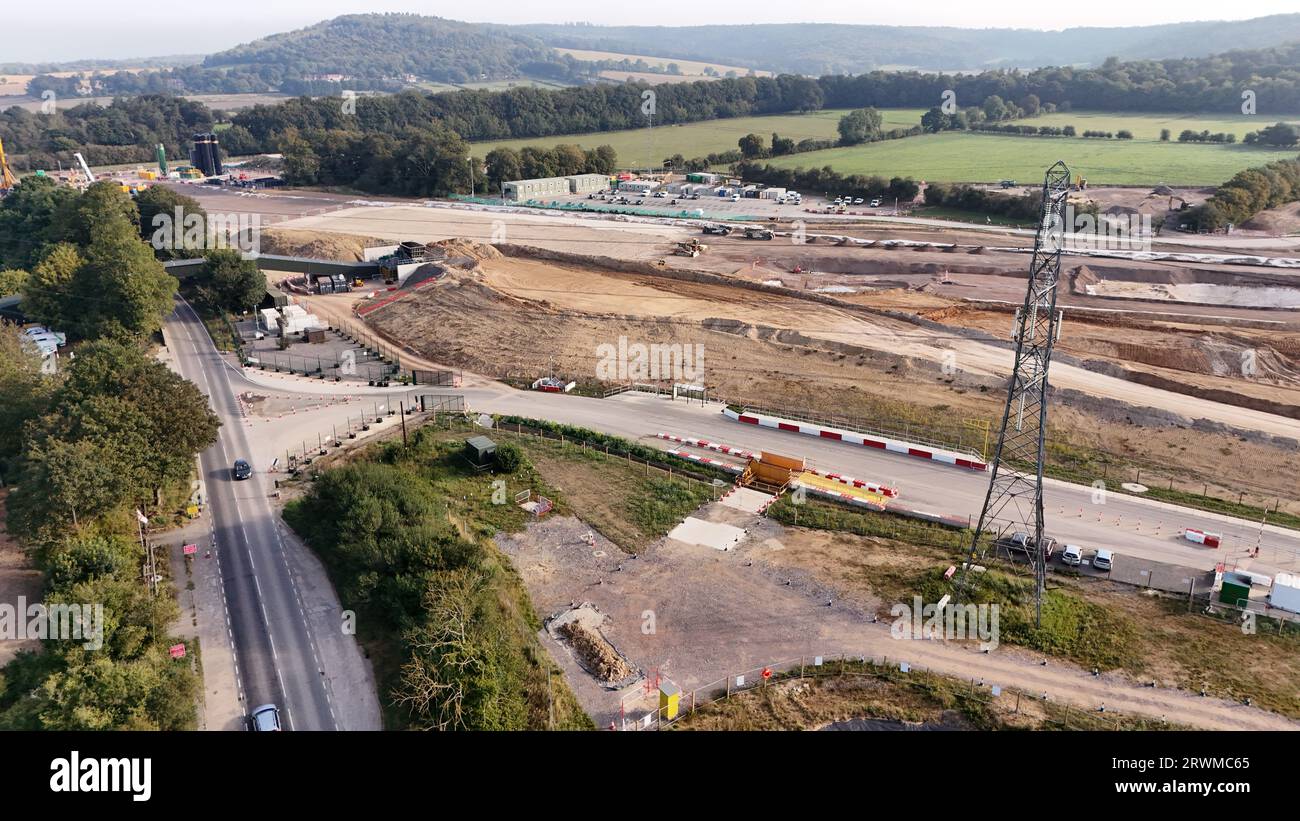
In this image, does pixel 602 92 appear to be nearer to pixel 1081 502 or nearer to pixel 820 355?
pixel 820 355

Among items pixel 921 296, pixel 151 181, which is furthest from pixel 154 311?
pixel 151 181

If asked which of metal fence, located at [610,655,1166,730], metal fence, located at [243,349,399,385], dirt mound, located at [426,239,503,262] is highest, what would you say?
dirt mound, located at [426,239,503,262]

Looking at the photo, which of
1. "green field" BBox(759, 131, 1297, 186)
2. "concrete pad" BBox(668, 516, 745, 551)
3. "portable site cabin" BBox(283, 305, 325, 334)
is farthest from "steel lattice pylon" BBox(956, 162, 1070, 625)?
"green field" BBox(759, 131, 1297, 186)

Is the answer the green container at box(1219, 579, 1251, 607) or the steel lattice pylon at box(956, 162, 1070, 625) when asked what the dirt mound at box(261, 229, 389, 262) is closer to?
the steel lattice pylon at box(956, 162, 1070, 625)

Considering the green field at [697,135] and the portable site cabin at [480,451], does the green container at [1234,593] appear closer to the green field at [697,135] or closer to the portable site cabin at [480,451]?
the portable site cabin at [480,451]

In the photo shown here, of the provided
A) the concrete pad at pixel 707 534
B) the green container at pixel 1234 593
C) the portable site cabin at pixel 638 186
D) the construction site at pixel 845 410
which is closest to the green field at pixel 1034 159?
the portable site cabin at pixel 638 186

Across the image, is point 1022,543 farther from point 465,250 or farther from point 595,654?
point 465,250
